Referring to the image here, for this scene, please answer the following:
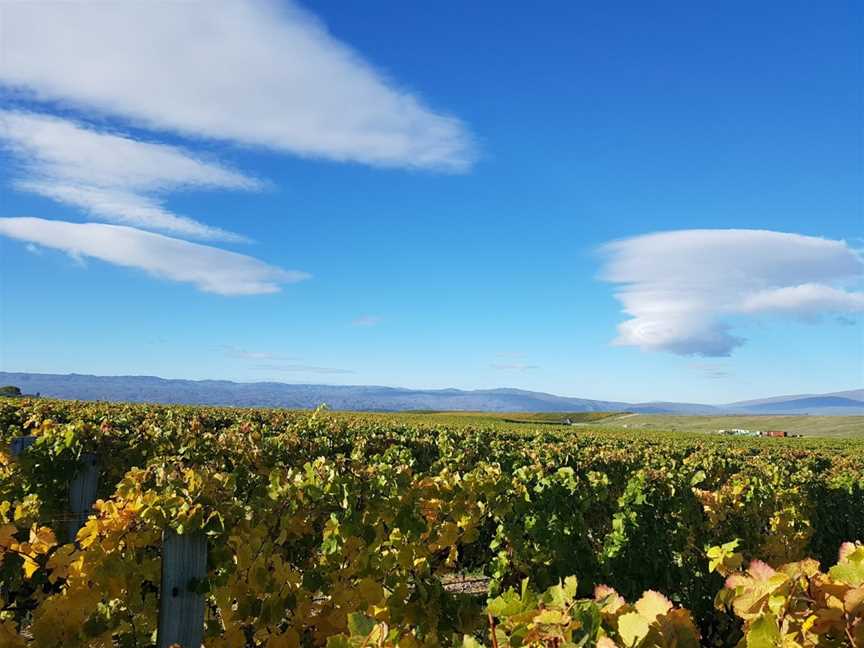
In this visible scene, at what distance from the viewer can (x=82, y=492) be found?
5895mm

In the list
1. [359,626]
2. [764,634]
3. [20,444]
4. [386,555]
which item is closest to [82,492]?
[20,444]

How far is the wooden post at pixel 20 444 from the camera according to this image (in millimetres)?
6102

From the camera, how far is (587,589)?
6152 millimetres

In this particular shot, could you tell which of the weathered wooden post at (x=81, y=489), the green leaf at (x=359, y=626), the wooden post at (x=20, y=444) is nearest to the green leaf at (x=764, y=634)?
the green leaf at (x=359, y=626)

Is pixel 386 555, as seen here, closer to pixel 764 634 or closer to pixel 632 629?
pixel 632 629

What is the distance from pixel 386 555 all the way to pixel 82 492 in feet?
11.9

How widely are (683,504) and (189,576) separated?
6.50 m

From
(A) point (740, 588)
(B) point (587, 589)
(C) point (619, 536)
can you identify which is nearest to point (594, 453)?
(C) point (619, 536)

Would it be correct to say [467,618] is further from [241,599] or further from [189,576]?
[189,576]

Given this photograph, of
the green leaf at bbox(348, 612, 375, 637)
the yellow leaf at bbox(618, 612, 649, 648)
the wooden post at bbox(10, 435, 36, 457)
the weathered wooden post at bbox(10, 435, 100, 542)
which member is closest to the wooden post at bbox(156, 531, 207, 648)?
the green leaf at bbox(348, 612, 375, 637)

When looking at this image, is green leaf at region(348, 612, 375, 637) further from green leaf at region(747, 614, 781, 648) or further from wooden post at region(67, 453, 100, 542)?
wooden post at region(67, 453, 100, 542)

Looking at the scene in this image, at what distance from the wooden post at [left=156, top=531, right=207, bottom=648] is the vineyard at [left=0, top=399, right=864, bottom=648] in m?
0.04

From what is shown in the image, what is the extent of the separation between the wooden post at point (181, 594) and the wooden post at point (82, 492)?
3.02m

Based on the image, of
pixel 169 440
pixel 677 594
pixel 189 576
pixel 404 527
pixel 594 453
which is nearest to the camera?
pixel 189 576
